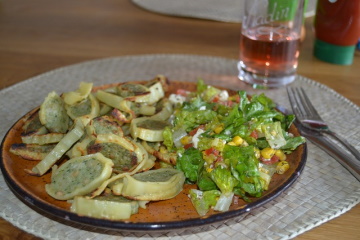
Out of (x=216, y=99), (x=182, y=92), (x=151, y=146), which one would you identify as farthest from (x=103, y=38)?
(x=151, y=146)

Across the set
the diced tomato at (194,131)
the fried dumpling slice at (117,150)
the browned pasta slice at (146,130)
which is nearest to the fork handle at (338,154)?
the diced tomato at (194,131)

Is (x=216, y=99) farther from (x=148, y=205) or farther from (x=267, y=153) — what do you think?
(x=148, y=205)

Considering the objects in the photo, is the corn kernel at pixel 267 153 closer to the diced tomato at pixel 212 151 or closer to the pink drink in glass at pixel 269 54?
the diced tomato at pixel 212 151

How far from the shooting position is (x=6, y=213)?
1.26 meters

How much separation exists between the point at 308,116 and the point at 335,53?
28.1 inches

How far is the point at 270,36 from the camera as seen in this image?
1957mm

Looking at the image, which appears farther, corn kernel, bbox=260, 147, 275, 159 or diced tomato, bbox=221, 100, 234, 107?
diced tomato, bbox=221, 100, 234, 107

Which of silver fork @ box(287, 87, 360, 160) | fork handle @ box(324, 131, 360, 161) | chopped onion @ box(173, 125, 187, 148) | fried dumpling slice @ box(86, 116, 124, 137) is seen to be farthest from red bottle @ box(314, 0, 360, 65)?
fried dumpling slice @ box(86, 116, 124, 137)

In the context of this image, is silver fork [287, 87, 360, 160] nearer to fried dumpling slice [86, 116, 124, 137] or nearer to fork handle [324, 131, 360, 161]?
fork handle [324, 131, 360, 161]

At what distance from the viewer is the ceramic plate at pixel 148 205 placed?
1.08 metres

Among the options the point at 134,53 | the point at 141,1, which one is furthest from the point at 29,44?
the point at 141,1

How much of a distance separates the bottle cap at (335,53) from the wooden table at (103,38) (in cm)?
4

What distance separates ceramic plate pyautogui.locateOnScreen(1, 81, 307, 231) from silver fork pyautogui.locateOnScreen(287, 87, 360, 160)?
0.73ft

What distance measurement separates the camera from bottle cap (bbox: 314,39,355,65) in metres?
2.28
